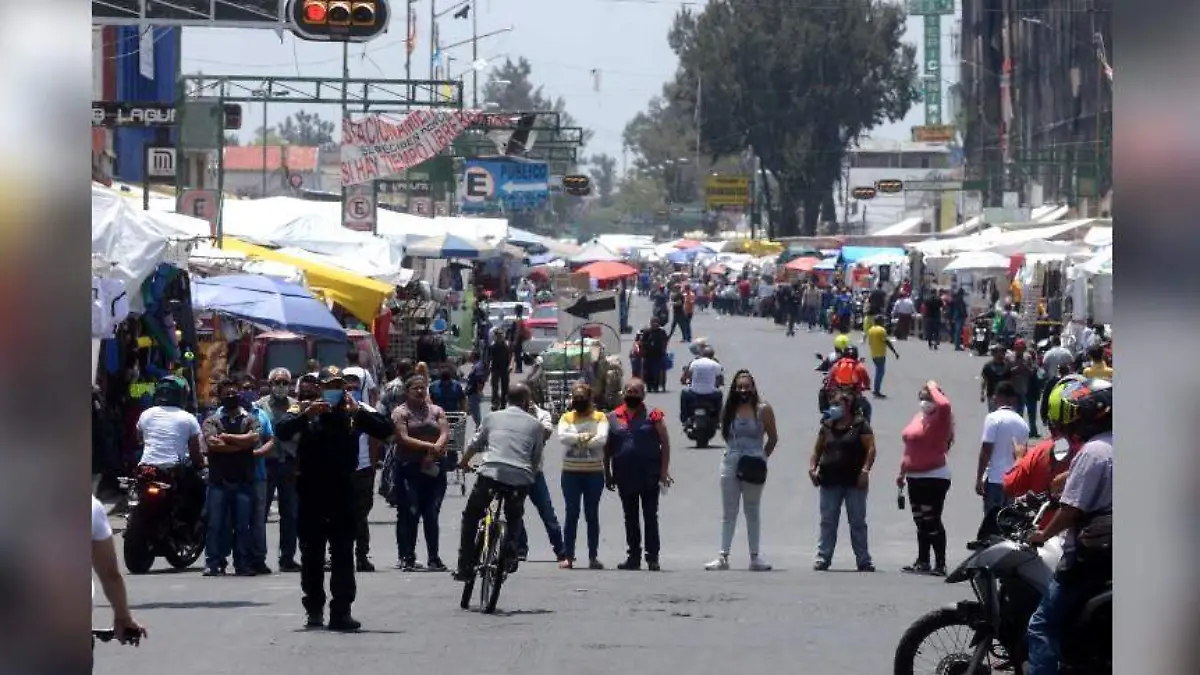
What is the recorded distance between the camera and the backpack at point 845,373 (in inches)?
996

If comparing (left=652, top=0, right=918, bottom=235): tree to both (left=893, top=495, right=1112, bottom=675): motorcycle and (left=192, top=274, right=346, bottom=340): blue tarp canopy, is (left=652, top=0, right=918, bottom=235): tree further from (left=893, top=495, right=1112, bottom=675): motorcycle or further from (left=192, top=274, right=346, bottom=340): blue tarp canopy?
(left=893, top=495, right=1112, bottom=675): motorcycle

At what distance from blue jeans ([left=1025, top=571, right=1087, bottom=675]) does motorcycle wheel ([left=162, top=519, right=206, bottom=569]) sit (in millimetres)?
9363

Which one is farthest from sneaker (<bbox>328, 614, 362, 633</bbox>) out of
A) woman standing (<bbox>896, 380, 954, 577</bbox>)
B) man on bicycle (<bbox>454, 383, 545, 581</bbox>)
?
woman standing (<bbox>896, 380, 954, 577</bbox>)

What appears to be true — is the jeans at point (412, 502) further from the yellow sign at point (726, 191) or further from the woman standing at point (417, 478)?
the yellow sign at point (726, 191)

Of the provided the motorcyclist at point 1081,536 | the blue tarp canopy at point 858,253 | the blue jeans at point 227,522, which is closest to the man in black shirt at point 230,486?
the blue jeans at point 227,522

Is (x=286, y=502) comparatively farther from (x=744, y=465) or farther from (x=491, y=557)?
(x=744, y=465)

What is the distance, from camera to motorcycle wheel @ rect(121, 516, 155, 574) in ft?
51.0

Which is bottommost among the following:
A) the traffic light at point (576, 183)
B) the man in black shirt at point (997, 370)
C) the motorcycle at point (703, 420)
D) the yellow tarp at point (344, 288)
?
the motorcycle at point (703, 420)

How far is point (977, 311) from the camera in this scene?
5447cm

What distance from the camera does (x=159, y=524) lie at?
15.8 meters

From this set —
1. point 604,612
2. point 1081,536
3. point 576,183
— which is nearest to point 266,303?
point 604,612

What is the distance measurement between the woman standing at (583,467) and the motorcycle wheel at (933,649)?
7044mm

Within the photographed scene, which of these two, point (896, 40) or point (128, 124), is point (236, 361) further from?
point (896, 40)
